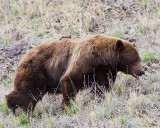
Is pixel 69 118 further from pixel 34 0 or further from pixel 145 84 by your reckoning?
pixel 34 0

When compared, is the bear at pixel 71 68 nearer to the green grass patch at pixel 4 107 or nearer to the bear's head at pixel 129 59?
the bear's head at pixel 129 59

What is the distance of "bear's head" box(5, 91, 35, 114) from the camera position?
651 cm

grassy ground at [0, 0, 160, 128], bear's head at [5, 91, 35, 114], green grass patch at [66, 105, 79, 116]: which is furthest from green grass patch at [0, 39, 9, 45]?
green grass patch at [66, 105, 79, 116]

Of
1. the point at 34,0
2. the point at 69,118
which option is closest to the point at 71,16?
the point at 34,0

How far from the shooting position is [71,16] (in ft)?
34.6

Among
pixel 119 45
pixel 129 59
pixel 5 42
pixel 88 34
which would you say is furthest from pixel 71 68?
pixel 5 42

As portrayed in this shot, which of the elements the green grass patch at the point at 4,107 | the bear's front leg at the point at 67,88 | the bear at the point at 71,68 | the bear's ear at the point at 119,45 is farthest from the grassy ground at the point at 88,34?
the bear's ear at the point at 119,45

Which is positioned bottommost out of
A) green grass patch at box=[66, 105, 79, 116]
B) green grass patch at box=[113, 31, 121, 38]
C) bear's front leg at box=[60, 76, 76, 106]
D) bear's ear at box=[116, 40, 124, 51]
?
green grass patch at box=[66, 105, 79, 116]

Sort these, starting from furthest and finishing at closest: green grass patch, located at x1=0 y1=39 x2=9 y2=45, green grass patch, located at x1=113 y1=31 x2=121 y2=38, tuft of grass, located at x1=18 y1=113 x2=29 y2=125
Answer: green grass patch, located at x1=0 y1=39 x2=9 y2=45, green grass patch, located at x1=113 y1=31 x2=121 y2=38, tuft of grass, located at x1=18 y1=113 x2=29 y2=125

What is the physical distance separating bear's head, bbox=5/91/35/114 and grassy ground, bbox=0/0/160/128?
21cm

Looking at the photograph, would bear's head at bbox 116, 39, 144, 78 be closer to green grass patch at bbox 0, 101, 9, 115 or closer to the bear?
the bear

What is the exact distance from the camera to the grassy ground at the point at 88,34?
18.3 feet

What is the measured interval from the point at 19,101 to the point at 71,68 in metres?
1.34

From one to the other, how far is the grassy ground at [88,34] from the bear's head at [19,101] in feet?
0.69
